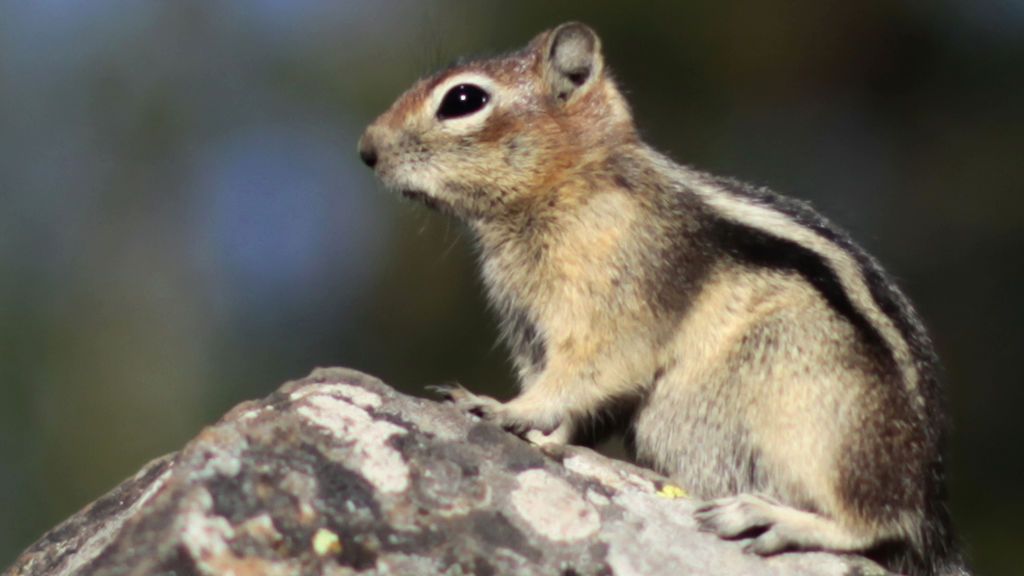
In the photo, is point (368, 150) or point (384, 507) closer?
point (384, 507)

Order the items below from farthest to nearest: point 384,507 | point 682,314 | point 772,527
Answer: point 682,314
point 772,527
point 384,507

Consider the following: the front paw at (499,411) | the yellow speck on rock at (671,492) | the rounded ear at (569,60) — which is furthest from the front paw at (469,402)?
the rounded ear at (569,60)

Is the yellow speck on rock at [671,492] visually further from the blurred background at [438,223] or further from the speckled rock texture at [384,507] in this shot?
the blurred background at [438,223]

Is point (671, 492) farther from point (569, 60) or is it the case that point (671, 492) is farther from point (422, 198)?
point (569, 60)

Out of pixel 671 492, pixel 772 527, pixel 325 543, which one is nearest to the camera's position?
pixel 325 543

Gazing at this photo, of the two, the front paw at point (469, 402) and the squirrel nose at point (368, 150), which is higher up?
the squirrel nose at point (368, 150)

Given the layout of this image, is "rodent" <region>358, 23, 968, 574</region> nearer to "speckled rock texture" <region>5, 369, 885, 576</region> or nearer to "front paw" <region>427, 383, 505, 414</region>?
"front paw" <region>427, 383, 505, 414</region>

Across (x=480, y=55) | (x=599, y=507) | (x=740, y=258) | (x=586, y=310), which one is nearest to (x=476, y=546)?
(x=599, y=507)

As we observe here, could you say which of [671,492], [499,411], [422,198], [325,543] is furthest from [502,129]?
[325,543]
